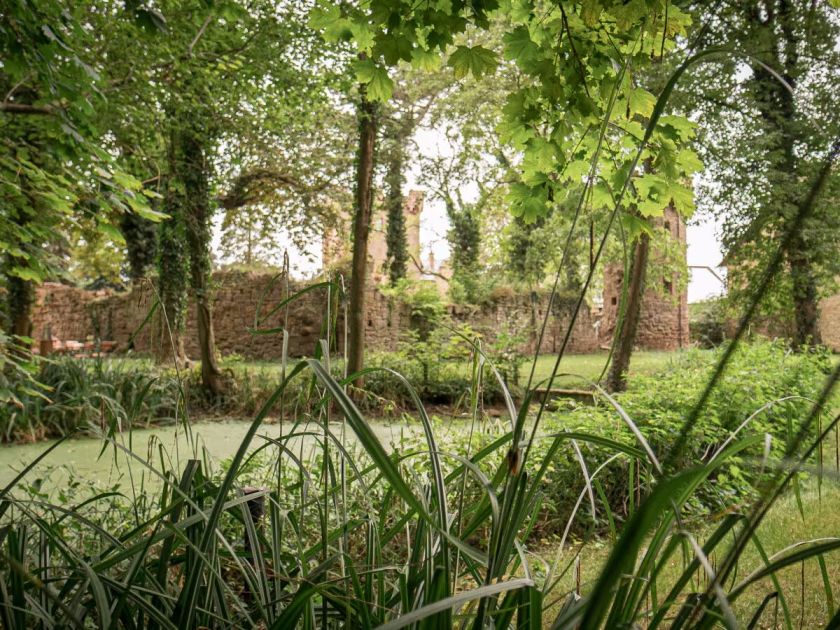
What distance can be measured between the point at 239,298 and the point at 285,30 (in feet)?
24.3

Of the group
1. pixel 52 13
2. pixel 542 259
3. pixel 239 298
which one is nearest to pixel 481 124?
pixel 542 259

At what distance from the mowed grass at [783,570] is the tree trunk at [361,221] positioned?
476 cm

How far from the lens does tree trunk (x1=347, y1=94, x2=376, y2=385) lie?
25.4 ft

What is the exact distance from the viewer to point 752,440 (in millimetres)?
780

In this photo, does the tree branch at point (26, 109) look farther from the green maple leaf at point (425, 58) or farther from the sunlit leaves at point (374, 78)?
the green maple leaf at point (425, 58)

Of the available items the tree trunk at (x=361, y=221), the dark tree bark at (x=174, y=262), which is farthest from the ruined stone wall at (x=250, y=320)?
the tree trunk at (x=361, y=221)

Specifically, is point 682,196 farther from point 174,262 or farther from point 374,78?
point 174,262

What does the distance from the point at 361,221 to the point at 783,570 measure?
6.42 metres

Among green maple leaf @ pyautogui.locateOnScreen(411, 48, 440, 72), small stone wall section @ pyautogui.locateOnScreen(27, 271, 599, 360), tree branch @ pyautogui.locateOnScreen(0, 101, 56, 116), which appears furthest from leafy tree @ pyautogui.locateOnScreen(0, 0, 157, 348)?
small stone wall section @ pyautogui.locateOnScreen(27, 271, 599, 360)

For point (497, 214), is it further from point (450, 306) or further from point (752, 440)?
point (752, 440)

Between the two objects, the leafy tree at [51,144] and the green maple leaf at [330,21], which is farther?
the leafy tree at [51,144]

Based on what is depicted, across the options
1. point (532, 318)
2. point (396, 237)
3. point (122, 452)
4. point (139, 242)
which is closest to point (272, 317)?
point (139, 242)

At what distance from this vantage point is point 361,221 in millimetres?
8070

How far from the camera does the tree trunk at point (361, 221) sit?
7738mm
